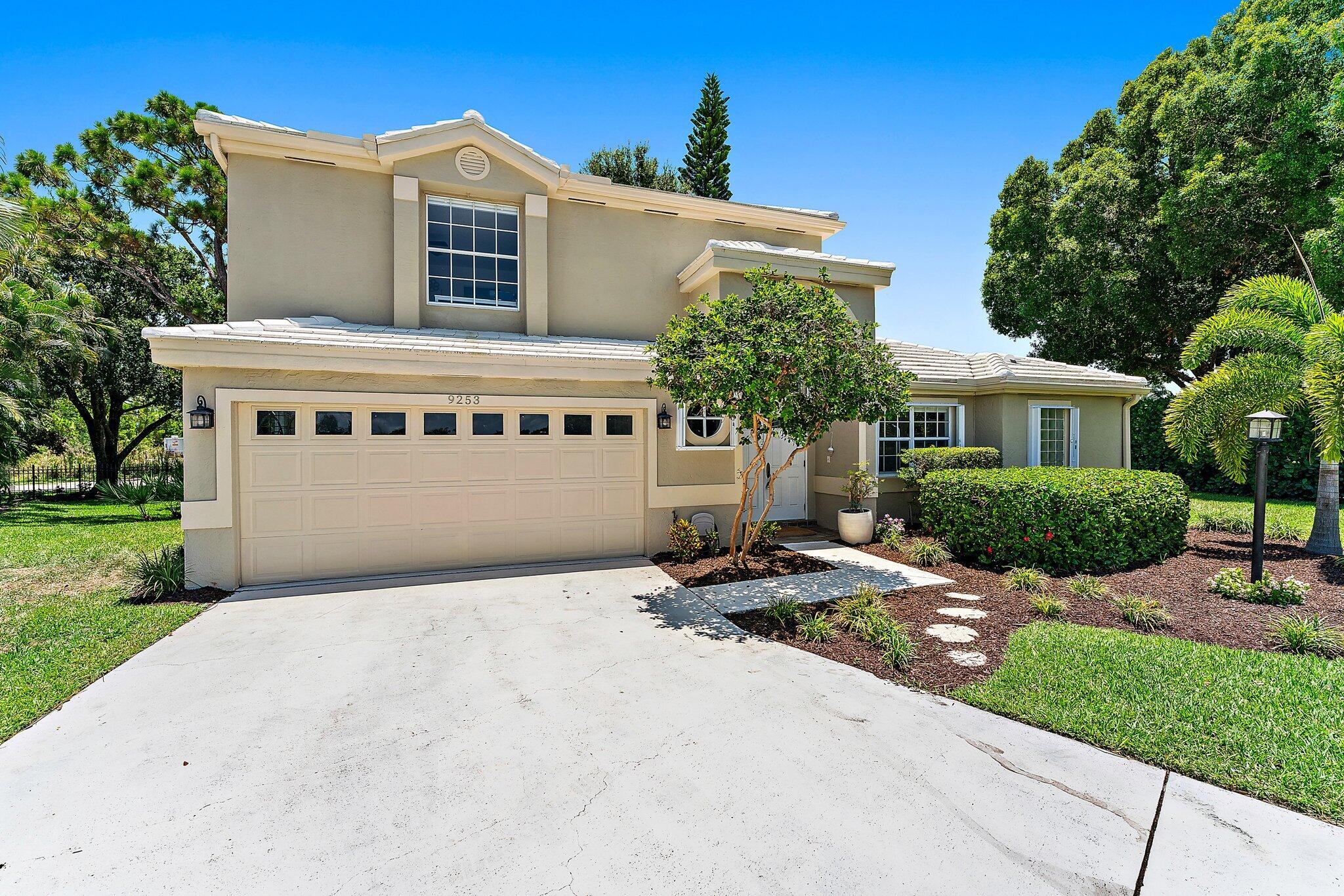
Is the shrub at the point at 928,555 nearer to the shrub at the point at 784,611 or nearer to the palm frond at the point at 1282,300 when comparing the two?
the shrub at the point at 784,611

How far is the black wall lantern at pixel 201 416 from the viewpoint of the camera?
7.61m

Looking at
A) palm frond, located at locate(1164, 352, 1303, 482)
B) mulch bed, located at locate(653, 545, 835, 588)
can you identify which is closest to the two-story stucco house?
mulch bed, located at locate(653, 545, 835, 588)

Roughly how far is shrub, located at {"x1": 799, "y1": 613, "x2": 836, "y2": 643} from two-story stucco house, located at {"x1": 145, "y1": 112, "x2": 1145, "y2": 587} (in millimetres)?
4108

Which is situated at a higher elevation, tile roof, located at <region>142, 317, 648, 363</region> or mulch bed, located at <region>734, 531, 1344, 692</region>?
tile roof, located at <region>142, 317, 648, 363</region>

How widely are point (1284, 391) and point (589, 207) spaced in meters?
12.4

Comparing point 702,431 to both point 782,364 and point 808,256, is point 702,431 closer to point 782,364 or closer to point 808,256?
point 782,364

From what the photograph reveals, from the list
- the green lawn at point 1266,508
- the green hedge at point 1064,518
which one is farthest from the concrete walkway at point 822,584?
the green lawn at point 1266,508

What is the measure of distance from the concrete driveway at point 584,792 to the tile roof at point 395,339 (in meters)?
4.25

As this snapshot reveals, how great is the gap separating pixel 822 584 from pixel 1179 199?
19.4m

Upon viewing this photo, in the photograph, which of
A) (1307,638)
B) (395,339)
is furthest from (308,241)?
(1307,638)

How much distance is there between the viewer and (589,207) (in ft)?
37.3

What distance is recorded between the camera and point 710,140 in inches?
923

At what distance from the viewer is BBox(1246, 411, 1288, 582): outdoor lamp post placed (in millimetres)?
7617

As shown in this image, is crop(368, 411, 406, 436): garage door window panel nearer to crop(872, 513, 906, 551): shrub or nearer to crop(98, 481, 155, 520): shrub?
crop(872, 513, 906, 551): shrub
